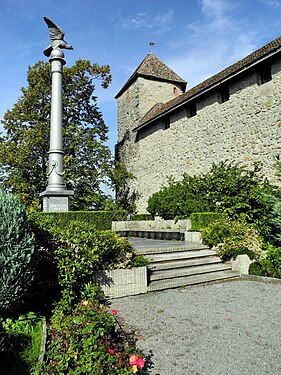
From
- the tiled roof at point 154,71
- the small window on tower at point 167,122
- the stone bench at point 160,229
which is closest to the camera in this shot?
the stone bench at point 160,229

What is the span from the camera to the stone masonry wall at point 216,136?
456 inches

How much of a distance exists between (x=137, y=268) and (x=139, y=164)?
15444 millimetres

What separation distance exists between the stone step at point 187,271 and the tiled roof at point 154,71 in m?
17.3

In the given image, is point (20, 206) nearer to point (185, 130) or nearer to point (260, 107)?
point (260, 107)

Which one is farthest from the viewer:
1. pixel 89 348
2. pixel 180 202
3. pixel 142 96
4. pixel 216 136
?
pixel 142 96

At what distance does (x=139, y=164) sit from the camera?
2069 cm

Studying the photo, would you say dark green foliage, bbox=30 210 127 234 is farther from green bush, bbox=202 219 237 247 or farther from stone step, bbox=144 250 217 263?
green bush, bbox=202 219 237 247

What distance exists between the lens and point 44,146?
60.4 feet

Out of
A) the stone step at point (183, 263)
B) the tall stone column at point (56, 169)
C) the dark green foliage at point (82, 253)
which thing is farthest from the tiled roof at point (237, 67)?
the dark green foliage at point (82, 253)

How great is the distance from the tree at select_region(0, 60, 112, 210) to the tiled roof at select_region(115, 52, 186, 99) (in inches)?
142

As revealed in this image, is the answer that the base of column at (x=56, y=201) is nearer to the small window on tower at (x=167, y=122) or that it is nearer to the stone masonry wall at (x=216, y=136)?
the stone masonry wall at (x=216, y=136)

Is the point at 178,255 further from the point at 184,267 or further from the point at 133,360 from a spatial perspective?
the point at 133,360

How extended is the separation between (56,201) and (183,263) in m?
6.00

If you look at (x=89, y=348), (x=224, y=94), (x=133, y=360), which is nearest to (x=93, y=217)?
A: (x=224, y=94)
